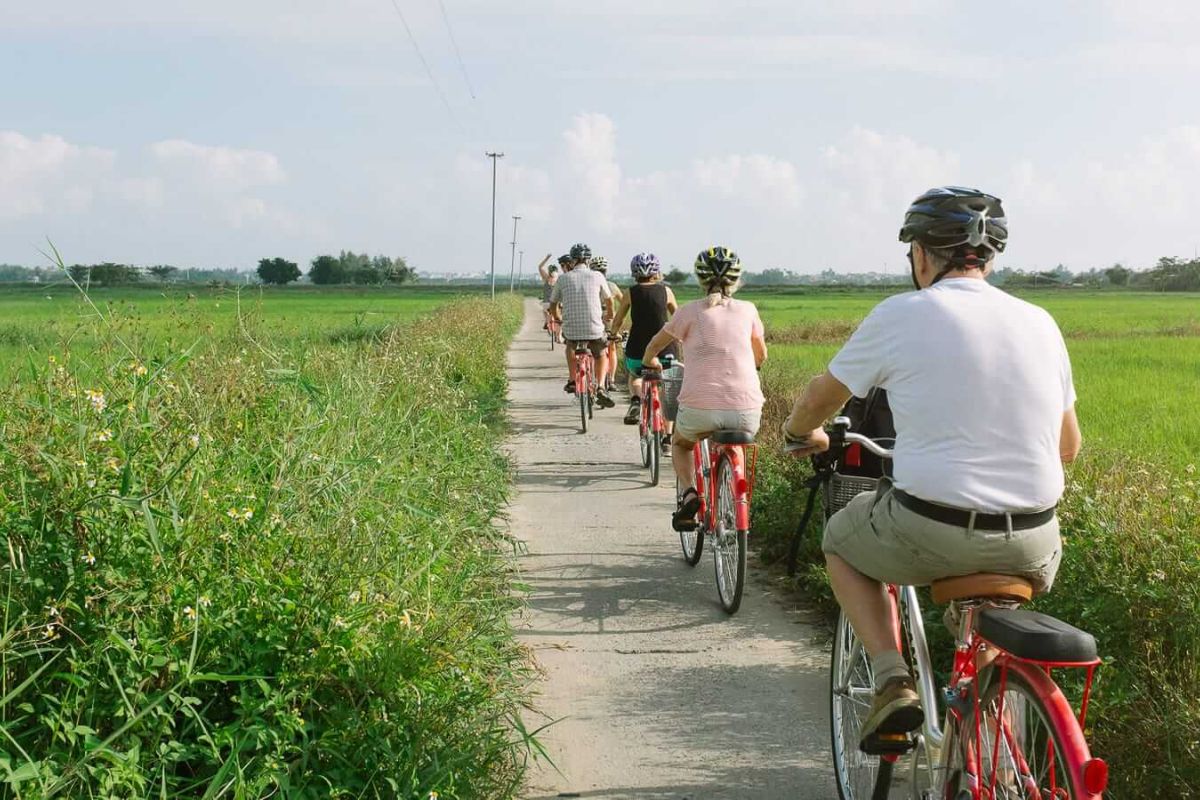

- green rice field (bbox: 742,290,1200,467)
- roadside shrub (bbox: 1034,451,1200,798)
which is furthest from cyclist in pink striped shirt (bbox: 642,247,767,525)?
green rice field (bbox: 742,290,1200,467)

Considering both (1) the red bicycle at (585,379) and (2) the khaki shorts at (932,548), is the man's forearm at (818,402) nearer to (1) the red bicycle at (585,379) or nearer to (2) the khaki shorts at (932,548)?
(2) the khaki shorts at (932,548)

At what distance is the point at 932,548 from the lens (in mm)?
2791

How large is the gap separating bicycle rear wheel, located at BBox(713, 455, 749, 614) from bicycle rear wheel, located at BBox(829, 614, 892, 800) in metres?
2.09

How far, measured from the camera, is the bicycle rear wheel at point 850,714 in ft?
12.2

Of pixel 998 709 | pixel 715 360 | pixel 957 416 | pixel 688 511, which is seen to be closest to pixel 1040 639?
pixel 998 709

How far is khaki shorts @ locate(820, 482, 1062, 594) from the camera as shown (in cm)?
272

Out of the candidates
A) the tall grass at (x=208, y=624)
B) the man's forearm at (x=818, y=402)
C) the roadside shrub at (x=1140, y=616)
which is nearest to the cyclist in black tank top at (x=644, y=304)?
the roadside shrub at (x=1140, y=616)

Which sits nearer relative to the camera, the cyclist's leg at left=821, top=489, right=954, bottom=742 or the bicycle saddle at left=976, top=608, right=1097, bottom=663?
the bicycle saddle at left=976, top=608, right=1097, bottom=663

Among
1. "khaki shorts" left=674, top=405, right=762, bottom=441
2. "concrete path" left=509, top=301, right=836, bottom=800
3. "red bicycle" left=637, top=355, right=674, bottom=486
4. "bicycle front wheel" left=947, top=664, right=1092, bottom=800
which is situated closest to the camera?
"bicycle front wheel" left=947, top=664, right=1092, bottom=800

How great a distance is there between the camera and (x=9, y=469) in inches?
145

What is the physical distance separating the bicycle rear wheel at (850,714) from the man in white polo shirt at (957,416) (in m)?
0.69

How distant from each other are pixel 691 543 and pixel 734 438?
128 cm

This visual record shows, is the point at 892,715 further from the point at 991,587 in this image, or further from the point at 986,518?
the point at 986,518

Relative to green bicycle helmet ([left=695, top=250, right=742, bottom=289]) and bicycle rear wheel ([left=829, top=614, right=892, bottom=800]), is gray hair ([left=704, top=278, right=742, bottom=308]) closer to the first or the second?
green bicycle helmet ([left=695, top=250, right=742, bottom=289])
